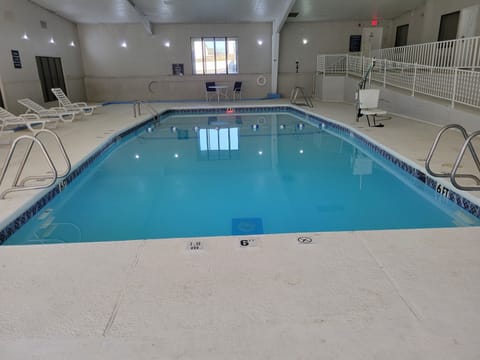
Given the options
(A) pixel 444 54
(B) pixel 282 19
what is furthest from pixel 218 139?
(B) pixel 282 19

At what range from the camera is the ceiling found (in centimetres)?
970

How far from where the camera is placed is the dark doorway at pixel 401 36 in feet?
40.2

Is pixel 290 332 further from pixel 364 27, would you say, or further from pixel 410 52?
pixel 364 27

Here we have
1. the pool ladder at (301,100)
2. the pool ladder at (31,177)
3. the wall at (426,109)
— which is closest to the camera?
the pool ladder at (31,177)

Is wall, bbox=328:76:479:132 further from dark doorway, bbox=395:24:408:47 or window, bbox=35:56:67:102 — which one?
window, bbox=35:56:67:102

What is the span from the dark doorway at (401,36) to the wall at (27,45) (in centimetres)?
1149

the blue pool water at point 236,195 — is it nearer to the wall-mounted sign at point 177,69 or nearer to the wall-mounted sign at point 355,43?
the wall-mounted sign at point 177,69

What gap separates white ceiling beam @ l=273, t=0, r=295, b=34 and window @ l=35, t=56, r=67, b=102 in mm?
7022

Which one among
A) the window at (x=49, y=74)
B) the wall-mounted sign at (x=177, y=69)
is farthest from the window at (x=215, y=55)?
the window at (x=49, y=74)

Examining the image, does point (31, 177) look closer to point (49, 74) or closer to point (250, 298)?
point (250, 298)

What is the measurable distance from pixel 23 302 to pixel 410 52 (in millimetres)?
10043

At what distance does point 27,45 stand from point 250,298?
9.93 m

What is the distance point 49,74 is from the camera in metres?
10.2

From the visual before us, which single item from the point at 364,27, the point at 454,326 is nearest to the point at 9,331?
the point at 454,326
